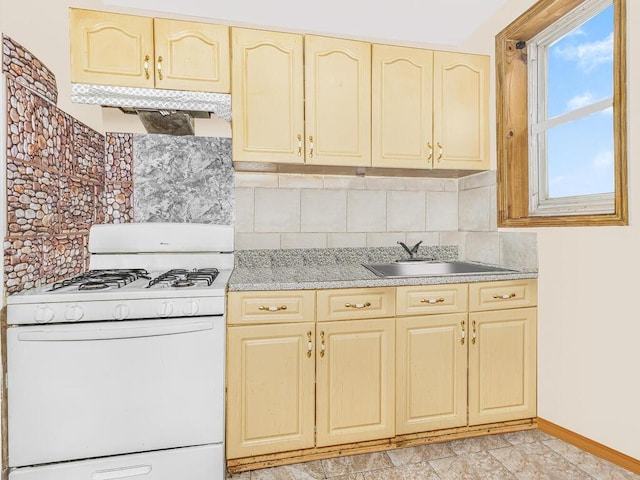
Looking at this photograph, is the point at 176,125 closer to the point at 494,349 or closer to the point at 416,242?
the point at 416,242

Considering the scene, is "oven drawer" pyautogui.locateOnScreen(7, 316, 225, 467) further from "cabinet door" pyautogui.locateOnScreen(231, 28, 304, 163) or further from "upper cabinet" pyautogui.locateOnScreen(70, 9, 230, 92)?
"upper cabinet" pyautogui.locateOnScreen(70, 9, 230, 92)

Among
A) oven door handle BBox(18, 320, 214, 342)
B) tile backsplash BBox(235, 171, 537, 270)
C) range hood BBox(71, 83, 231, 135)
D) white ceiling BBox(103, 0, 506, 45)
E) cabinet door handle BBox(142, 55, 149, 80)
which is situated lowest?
oven door handle BBox(18, 320, 214, 342)

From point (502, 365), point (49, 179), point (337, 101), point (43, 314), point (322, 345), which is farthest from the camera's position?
point (337, 101)

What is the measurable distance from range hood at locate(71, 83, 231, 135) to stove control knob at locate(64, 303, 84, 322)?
1.01m

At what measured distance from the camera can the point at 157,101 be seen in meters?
1.81

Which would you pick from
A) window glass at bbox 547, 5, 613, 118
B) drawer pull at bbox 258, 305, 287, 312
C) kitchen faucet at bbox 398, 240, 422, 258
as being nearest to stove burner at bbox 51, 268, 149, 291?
drawer pull at bbox 258, 305, 287, 312

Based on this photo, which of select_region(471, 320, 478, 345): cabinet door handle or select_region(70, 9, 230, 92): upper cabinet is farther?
select_region(471, 320, 478, 345): cabinet door handle

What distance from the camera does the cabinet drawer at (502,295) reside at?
1926mm

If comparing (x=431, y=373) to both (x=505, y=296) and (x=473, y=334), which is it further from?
(x=505, y=296)

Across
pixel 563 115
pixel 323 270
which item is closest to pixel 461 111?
pixel 563 115

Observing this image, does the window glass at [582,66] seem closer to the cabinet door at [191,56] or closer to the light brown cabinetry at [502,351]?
the light brown cabinetry at [502,351]

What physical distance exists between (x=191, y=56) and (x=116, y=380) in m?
1.60

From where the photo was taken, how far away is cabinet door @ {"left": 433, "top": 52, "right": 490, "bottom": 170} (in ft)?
7.30

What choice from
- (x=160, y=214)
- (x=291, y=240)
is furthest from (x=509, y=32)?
(x=160, y=214)
